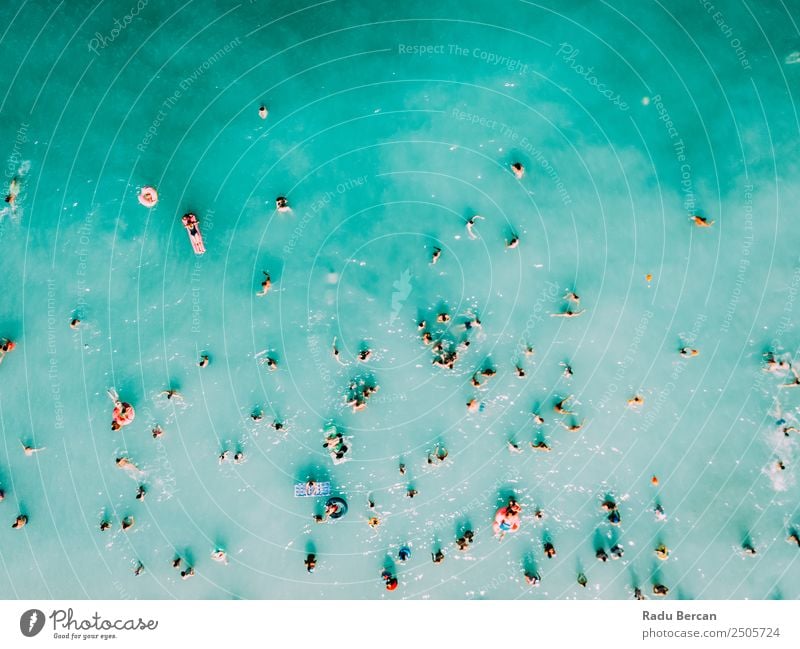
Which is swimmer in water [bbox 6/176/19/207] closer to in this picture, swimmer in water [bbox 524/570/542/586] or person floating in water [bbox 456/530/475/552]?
person floating in water [bbox 456/530/475/552]

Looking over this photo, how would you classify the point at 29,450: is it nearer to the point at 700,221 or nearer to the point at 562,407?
the point at 562,407

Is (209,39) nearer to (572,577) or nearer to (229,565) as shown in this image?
(229,565)

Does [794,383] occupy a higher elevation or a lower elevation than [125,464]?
higher

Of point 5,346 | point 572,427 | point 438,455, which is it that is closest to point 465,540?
point 438,455

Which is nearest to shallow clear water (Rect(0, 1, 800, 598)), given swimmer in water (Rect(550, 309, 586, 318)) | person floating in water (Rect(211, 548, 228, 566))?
swimmer in water (Rect(550, 309, 586, 318))

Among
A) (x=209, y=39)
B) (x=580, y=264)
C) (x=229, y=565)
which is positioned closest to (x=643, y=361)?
(x=580, y=264)

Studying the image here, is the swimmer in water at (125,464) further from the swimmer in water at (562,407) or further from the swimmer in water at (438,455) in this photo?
the swimmer in water at (562,407)
